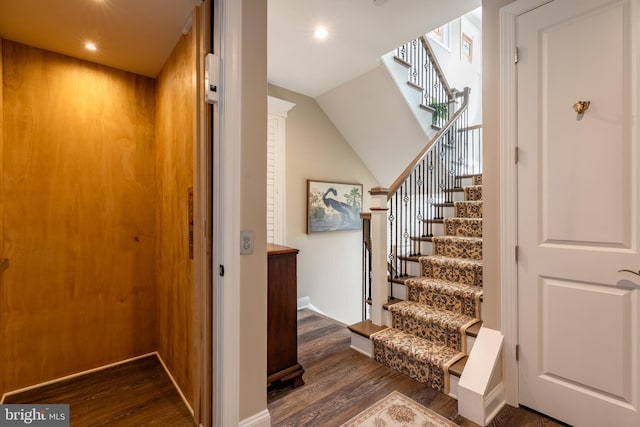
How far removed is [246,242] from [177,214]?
2.49ft

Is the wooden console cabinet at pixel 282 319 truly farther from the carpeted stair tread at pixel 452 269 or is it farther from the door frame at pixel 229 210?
the carpeted stair tread at pixel 452 269

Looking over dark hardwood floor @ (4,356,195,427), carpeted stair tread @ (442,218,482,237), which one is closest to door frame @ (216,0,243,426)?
dark hardwood floor @ (4,356,195,427)

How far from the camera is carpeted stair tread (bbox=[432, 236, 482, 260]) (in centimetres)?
282

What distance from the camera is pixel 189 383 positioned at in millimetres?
1782

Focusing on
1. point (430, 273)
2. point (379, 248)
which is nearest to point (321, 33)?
point (379, 248)

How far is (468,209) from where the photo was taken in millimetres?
3381

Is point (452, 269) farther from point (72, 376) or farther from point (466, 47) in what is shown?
point (466, 47)

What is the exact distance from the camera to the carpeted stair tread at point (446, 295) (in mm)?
2381

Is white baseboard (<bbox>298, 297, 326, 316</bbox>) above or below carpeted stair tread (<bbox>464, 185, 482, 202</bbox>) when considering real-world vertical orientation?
below

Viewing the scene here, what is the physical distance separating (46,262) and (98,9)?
1.66 metres

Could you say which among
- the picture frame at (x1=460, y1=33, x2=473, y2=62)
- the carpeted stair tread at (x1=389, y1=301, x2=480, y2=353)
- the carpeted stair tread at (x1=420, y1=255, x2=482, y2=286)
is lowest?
the carpeted stair tread at (x1=389, y1=301, x2=480, y2=353)

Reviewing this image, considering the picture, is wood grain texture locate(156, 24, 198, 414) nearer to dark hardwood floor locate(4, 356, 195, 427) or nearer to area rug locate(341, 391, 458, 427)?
dark hardwood floor locate(4, 356, 195, 427)

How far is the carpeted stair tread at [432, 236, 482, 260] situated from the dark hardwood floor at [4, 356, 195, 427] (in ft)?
8.51

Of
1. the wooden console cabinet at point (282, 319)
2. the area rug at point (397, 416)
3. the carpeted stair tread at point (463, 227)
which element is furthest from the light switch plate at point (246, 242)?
the carpeted stair tread at point (463, 227)
